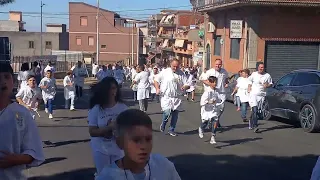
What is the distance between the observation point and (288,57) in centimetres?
2934

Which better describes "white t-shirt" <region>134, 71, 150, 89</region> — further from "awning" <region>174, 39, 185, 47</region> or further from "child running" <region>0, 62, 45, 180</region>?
"awning" <region>174, 39, 185, 47</region>

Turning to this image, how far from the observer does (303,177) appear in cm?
827

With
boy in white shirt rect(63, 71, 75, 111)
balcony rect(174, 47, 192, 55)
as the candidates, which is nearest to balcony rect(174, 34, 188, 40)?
balcony rect(174, 47, 192, 55)

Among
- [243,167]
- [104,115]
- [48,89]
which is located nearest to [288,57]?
[48,89]

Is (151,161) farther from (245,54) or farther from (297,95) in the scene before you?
(245,54)

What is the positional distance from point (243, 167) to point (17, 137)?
19.8ft

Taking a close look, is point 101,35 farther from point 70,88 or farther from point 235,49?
point 70,88

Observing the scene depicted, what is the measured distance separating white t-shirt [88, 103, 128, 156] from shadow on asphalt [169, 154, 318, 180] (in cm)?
293

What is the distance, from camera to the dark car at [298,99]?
1292 centimetres

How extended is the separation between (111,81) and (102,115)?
1.21 feet

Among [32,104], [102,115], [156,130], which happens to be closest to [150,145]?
[102,115]

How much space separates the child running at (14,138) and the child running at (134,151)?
0.93 metres

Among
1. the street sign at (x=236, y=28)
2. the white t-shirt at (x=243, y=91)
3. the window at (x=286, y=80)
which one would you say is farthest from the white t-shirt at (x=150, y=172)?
the street sign at (x=236, y=28)

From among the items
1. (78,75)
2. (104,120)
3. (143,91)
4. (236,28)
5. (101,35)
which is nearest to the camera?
(104,120)
